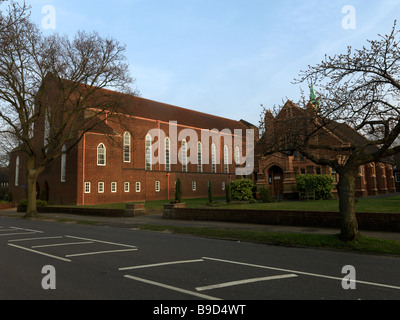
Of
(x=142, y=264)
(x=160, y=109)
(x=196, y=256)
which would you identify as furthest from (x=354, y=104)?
(x=160, y=109)

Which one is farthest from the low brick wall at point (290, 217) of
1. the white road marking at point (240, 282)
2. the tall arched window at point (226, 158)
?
the tall arched window at point (226, 158)

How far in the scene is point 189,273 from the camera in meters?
6.37

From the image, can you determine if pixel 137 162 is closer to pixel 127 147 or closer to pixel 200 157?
pixel 127 147

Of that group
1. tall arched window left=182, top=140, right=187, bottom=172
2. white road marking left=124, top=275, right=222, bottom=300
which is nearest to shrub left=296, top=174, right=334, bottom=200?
white road marking left=124, top=275, right=222, bottom=300

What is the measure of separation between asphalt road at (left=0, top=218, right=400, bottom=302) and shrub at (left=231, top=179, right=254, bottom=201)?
18.5 meters

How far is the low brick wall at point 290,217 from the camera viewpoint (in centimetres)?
1221

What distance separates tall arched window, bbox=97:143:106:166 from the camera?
36.8 m

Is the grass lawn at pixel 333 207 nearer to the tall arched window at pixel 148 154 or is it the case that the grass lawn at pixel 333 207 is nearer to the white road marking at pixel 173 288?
the white road marking at pixel 173 288

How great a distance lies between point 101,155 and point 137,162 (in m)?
5.81

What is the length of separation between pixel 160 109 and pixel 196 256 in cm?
4338

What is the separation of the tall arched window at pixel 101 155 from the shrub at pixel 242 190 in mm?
17368

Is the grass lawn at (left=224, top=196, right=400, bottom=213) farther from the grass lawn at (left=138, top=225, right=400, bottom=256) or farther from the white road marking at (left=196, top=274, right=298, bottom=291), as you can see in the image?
the white road marking at (left=196, top=274, right=298, bottom=291)
